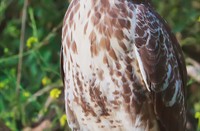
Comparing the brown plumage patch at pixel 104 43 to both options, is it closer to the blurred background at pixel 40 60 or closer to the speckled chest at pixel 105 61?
the speckled chest at pixel 105 61

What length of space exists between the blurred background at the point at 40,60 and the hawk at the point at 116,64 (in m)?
1.10

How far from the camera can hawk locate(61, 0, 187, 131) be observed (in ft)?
11.4

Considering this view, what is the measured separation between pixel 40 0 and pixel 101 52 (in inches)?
91.7

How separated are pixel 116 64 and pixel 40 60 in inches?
70.1

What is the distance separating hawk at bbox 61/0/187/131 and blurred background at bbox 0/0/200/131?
3.61 feet

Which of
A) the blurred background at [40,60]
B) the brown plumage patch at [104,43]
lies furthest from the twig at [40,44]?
the brown plumage patch at [104,43]

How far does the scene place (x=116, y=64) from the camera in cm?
347

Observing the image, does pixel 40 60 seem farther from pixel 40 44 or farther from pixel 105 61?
pixel 105 61

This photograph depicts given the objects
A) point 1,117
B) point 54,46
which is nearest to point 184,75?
point 1,117

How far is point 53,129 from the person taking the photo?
523 centimetres

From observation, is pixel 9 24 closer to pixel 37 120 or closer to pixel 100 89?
pixel 37 120

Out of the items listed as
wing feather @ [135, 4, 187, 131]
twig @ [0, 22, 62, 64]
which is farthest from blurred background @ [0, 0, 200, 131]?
wing feather @ [135, 4, 187, 131]

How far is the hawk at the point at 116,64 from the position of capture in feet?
11.4

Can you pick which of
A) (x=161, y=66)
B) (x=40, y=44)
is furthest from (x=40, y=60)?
(x=161, y=66)
